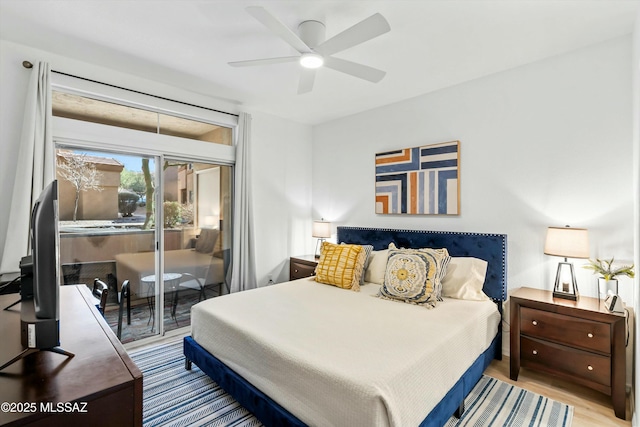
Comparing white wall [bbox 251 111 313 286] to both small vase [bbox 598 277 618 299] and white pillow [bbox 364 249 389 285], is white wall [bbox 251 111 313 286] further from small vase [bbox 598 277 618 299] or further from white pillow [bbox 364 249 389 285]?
small vase [bbox 598 277 618 299]

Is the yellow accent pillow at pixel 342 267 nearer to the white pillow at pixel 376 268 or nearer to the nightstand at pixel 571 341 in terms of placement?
the white pillow at pixel 376 268

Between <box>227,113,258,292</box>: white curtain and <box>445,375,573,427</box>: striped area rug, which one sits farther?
<box>227,113,258,292</box>: white curtain

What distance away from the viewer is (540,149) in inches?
111

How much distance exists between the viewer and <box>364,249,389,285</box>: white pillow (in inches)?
131

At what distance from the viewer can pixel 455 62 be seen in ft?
9.30

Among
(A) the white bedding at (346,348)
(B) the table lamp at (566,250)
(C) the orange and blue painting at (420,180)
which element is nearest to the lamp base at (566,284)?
(B) the table lamp at (566,250)

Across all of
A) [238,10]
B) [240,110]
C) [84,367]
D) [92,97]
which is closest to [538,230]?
[238,10]

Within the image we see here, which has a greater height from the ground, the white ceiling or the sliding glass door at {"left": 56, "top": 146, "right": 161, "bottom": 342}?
the white ceiling

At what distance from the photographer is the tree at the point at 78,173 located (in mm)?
2928

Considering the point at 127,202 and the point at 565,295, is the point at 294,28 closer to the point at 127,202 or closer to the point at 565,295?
the point at 127,202

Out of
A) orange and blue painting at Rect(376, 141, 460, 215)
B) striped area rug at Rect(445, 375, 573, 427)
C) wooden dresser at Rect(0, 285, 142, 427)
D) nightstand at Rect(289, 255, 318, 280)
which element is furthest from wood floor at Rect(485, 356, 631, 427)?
wooden dresser at Rect(0, 285, 142, 427)

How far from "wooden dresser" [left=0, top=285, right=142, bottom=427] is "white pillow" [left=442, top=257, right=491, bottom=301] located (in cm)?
255

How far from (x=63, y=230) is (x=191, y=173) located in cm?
135

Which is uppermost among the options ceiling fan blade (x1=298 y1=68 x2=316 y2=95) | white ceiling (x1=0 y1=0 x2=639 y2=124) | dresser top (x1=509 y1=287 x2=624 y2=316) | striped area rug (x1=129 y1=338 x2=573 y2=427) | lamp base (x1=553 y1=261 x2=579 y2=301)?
white ceiling (x1=0 y1=0 x2=639 y2=124)
